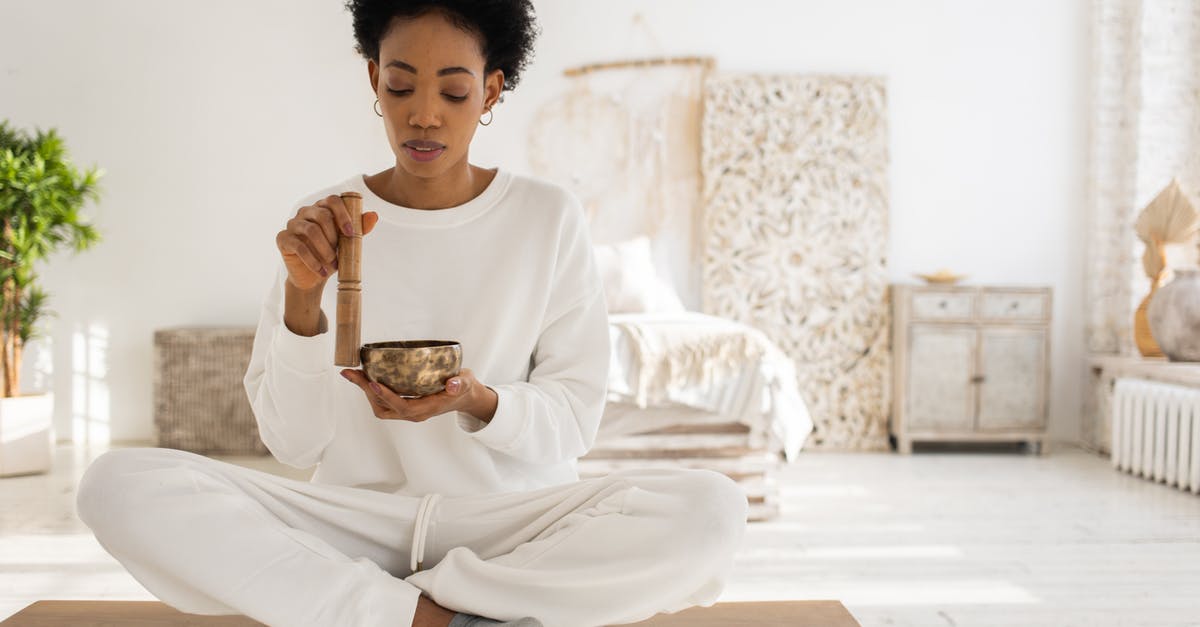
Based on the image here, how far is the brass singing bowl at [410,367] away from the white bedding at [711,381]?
198cm

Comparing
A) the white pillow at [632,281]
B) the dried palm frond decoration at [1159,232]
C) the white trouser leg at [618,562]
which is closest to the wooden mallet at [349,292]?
the white trouser leg at [618,562]

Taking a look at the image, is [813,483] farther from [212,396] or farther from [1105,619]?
[212,396]

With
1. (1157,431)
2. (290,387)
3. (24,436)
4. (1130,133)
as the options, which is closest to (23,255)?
(24,436)

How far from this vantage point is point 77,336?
4.71m

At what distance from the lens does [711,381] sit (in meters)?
3.32

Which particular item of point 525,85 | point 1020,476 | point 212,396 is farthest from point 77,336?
point 1020,476

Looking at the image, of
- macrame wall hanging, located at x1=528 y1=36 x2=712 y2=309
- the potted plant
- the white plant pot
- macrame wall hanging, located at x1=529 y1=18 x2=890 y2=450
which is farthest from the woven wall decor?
the white plant pot

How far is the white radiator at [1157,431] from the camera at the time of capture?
147 inches

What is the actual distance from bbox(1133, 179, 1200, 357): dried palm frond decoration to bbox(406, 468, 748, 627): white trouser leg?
3.76 meters

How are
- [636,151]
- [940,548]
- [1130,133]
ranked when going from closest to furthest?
1. [940,548]
2. [1130,133]
3. [636,151]

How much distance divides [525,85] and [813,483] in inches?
99.6

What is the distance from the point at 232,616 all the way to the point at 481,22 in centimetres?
115

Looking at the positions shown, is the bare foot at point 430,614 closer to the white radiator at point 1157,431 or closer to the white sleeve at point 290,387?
the white sleeve at point 290,387

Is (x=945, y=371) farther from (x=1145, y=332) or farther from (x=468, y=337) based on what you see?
(x=468, y=337)
